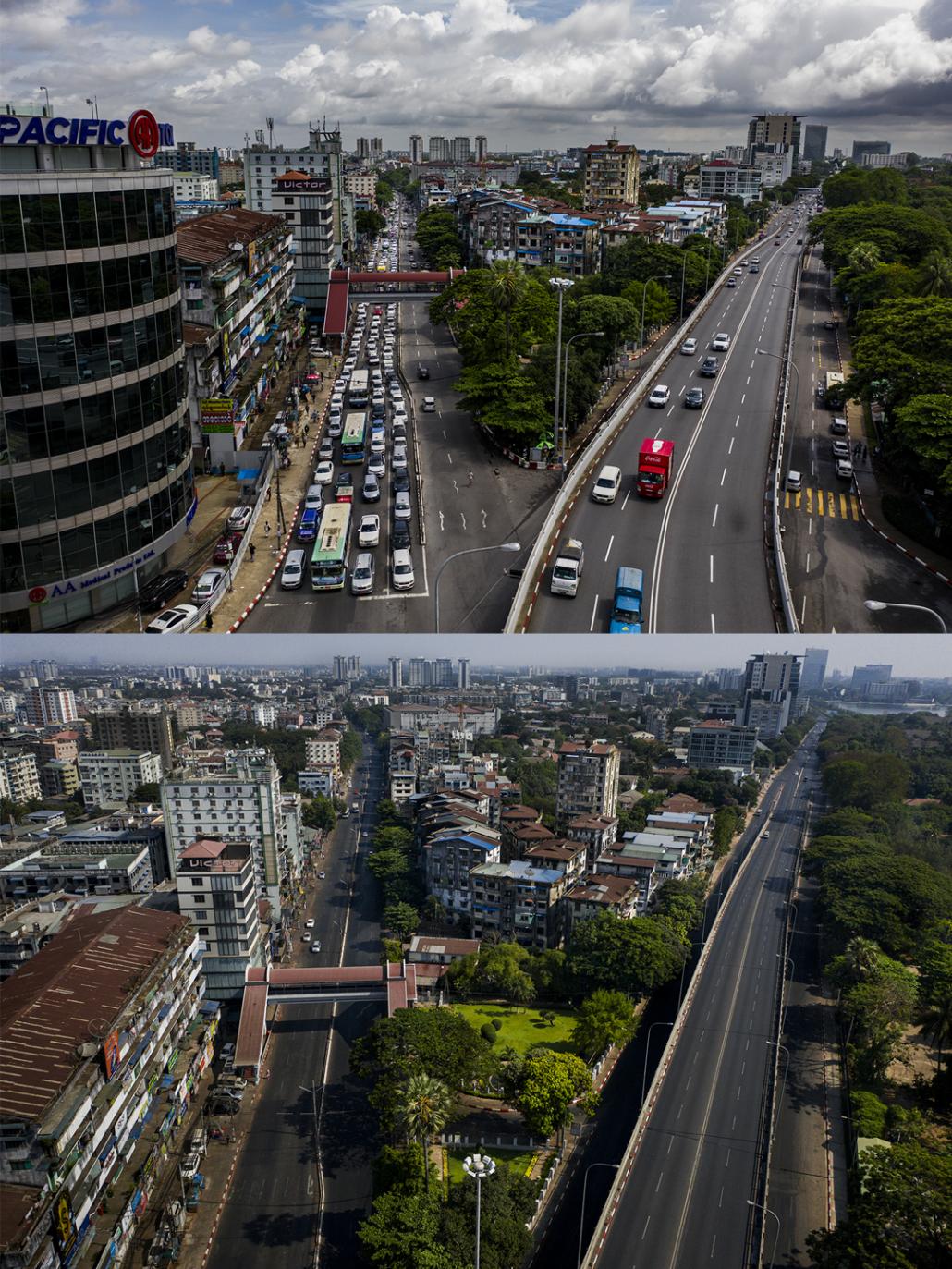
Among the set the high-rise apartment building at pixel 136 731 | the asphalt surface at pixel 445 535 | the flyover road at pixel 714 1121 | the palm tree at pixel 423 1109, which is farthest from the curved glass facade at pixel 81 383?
the flyover road at pixel 714 1121

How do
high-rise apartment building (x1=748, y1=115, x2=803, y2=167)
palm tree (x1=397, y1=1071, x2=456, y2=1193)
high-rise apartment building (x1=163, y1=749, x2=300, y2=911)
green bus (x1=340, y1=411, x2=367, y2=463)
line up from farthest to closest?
1. high-rise apartment building (x1=748, y1=115, x2=803, y2=167)
2. green bus (x1=340, y1=411, x2=367, y2=463)
3. high-rise apartment building (x1=163, y1=749, x2=300, y2=911)
4. palm tree (x1=397, y1=1071, x2=456, y2=1193)

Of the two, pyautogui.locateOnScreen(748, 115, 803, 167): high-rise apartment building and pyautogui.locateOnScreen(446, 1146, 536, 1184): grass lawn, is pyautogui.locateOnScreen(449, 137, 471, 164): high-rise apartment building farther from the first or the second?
pyautogui.locateOnScreen(446, 1146, 536, 1184): grass lawn

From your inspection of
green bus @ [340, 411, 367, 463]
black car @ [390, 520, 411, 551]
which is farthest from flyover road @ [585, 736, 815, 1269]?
green bus @ [340, 411, 367, 463]

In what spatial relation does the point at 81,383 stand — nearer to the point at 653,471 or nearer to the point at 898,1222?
the point at 653,471

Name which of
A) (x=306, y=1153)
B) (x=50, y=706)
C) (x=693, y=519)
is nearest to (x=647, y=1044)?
(x=306, y=1153)

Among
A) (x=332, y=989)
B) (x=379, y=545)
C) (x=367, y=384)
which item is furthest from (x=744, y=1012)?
(x=367, y=384)

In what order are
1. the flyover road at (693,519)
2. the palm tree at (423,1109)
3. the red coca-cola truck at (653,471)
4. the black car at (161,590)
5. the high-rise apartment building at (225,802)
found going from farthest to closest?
the high-rise apartment building at (225,802)
the red coca-cola truck at (653,471)
the black car at (161,590)
the flyover road at (693,519)
the palm tree at (423,1109)

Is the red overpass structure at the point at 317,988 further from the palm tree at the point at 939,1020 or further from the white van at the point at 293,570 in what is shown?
the palm tree at the point at 939,1020
